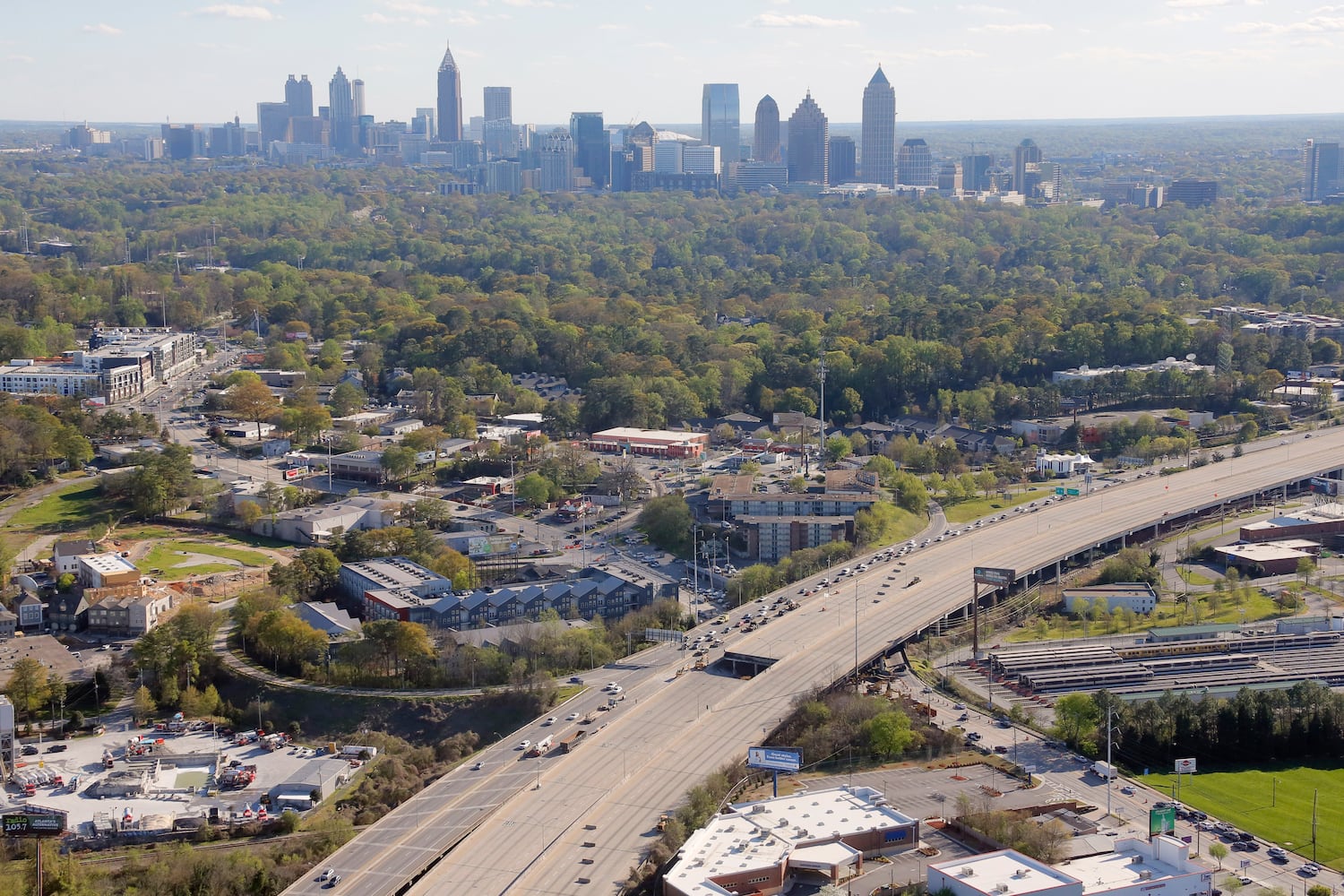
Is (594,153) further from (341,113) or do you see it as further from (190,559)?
(190,559)

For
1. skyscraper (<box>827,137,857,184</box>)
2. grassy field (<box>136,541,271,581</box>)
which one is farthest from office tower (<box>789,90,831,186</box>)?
grassy field (<box>136,541,271,581</box>)

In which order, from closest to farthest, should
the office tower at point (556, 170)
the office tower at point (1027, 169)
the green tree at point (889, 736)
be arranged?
the green tree at point (889, 736)
the office tower at point (1027, 169)
the office tower at point (556, 170)

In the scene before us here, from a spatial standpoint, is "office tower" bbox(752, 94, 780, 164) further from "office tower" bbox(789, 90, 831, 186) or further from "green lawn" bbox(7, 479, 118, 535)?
"green lawn" bbox(7, 479, 118, 535)

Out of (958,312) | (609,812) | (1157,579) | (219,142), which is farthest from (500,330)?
(219,142)

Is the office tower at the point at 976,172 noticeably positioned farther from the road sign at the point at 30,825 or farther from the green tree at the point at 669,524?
the road sign at the point at 30,825

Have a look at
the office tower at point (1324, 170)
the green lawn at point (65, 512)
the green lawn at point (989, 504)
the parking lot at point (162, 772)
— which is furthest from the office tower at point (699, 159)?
the parking lot at point (162, 772)
